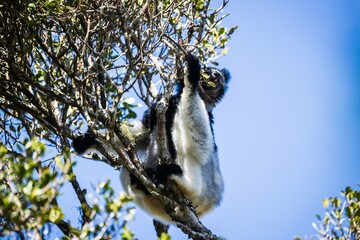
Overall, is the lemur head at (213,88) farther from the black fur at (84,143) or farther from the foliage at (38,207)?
the foliage at (38,207)

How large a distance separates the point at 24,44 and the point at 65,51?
504 millimetres

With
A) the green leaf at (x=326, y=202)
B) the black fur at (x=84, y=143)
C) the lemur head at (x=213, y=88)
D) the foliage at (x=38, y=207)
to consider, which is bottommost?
the foliage at (x=38, y=207)

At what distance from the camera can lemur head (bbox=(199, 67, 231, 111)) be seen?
682cm

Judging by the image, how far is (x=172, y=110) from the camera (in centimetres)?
605

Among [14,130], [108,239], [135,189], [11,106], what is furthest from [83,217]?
[108,239]

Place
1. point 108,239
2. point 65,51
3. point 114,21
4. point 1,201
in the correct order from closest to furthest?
point 1,201 → point 108,239 → point 114,21 → point 65,51

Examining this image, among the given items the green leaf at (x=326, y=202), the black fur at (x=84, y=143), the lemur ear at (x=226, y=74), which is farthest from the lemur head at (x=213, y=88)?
the green leaf at (x=326, y=202)

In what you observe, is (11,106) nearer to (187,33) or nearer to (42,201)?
(187,33)

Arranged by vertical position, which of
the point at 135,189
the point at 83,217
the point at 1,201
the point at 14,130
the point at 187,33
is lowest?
the point at 1,201

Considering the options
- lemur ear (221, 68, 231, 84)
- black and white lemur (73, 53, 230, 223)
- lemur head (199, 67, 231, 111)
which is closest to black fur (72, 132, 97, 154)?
black and white lemur (73, 53, 230, 223)

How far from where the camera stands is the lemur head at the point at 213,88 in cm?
682

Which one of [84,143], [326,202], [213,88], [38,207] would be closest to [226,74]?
[213,88]

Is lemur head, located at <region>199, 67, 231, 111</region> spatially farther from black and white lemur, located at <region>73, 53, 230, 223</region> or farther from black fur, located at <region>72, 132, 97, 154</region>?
black fur, located at <region>72, 132, 97, 154</region>

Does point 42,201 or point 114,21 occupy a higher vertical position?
point 114,21
